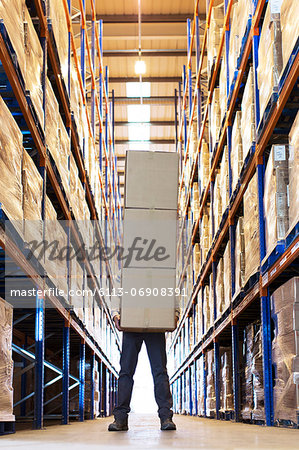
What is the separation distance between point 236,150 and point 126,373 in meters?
3.04

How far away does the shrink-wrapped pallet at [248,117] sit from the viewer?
241 inches

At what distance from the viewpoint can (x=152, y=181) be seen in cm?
514

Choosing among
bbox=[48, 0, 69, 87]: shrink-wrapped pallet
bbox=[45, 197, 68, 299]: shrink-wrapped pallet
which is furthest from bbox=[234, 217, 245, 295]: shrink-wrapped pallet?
bbox=[48, 0, 69, 87]: shrink-wrapped pallet

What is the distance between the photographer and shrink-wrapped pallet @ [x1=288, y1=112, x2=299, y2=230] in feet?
14.6

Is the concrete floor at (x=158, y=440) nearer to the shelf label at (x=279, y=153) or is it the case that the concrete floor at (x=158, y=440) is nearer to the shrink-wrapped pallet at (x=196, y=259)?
the shelf label at (x=279, y=153)

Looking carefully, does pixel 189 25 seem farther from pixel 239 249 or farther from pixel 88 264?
pixel 239 249

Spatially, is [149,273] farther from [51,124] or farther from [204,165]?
[204,165]

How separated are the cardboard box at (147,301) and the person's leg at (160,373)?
16cm

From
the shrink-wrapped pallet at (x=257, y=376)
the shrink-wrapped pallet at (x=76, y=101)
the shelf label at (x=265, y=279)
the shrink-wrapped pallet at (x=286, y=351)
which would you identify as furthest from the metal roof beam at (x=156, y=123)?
the shrink-wrapped pallet at (x=286, y=351)

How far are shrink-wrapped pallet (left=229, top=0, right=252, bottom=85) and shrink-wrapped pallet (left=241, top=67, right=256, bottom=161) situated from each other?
1.91 ft

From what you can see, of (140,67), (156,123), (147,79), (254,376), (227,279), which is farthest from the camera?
(156,123)

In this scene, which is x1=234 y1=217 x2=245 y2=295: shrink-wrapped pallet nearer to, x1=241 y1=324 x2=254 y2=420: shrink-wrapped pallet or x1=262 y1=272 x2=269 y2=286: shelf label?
x1=241 y1=324 x2=254 y2=420: shrink-wrapped pallet

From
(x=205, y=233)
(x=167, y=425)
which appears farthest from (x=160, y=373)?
(x=205, y=233)

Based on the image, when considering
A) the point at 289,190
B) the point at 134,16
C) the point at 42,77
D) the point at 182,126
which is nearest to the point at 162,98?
the point at 182,126
